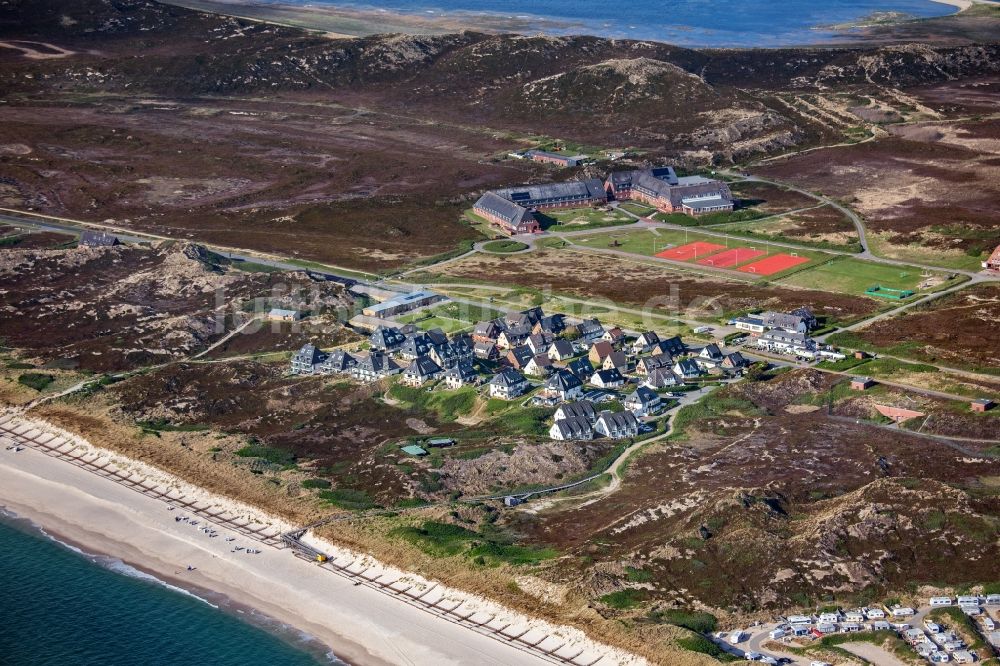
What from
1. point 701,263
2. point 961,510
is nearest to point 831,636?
point 961,510

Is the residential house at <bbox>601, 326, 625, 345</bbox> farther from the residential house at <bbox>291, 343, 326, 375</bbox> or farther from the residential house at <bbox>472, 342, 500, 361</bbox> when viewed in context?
the residential house at <bbox>291, 343, 326, 375</bbox>

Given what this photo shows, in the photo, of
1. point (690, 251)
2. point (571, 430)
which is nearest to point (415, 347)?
point (571, 430)

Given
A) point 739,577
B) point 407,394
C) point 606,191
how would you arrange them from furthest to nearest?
point 606,191
point 407,394
point 739,577

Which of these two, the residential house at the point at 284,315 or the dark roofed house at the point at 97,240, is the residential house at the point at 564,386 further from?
the dark roofed house at the point at 97,240

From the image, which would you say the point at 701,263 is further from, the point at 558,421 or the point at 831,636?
the point at 831,636

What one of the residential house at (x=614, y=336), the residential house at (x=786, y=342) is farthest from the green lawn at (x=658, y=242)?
the residential house at (x=786, y=342)

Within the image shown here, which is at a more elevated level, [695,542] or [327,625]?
[695,542]

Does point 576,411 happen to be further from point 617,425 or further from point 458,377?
point 458,377
